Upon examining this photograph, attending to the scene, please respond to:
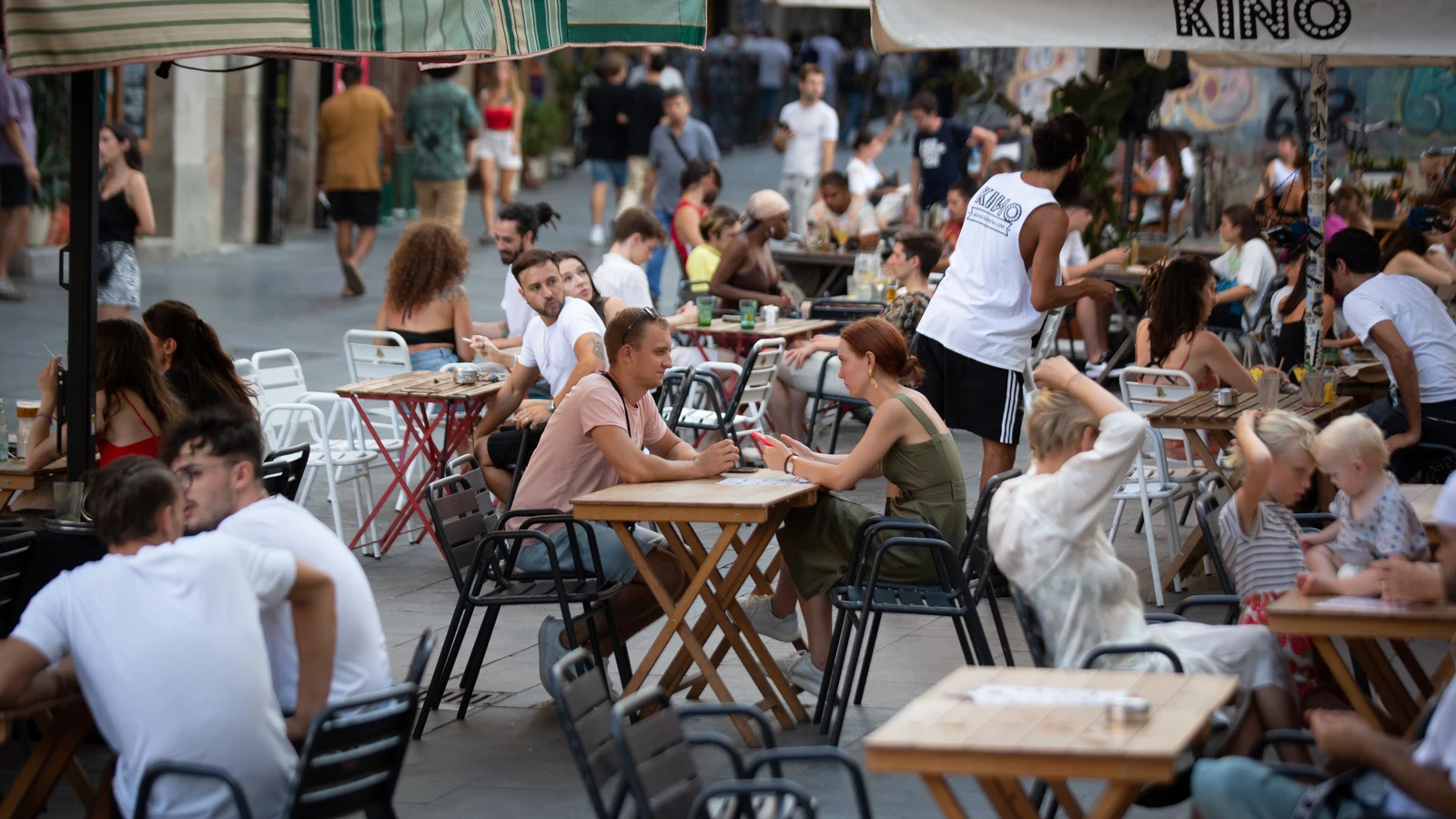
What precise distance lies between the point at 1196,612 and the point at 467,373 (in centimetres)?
350

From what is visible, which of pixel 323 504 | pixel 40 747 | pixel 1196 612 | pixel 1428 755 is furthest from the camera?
pixel 323 504

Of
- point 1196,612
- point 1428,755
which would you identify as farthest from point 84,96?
point 1196,612

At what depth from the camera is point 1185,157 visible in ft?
64.7

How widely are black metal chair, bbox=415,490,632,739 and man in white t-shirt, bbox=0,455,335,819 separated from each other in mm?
1733

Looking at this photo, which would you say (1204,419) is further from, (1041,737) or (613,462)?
(1041,737)

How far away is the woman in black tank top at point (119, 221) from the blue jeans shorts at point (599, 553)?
5805mm

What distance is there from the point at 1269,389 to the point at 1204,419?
0.31 metres

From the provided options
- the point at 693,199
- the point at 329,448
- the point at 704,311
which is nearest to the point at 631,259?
the point at 704,311

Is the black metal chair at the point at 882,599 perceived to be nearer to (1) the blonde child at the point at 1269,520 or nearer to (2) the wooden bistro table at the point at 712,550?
(2) the wooden bistro table at the point at 712,550

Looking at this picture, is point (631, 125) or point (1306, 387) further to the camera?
point (631, 125)

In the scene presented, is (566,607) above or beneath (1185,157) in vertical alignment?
beneath

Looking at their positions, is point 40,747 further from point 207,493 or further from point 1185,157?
point 1185,157

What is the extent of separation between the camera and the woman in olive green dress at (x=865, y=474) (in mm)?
5504

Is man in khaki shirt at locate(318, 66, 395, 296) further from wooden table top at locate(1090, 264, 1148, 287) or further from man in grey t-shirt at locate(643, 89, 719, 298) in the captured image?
wooden table top at locate(1090, 264, 1148, 287)
